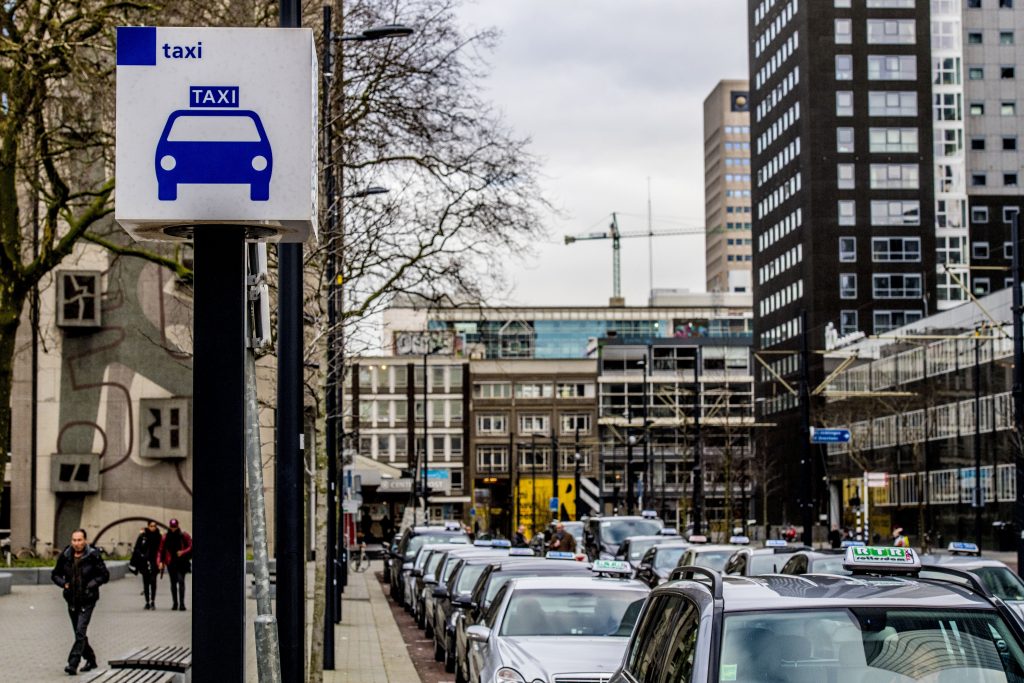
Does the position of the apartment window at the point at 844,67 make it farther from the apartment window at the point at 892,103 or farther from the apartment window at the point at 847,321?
the apartment window at the point at 847,321

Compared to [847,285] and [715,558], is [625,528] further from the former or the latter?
[847,285]

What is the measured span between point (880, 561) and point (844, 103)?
107555mm

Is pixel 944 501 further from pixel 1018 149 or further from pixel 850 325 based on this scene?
pixel 1018 149

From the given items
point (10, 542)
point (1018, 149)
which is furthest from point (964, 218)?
point (10, 542)

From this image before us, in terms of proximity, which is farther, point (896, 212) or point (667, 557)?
point (896, 212)

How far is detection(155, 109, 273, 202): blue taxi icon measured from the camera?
6.89 meters

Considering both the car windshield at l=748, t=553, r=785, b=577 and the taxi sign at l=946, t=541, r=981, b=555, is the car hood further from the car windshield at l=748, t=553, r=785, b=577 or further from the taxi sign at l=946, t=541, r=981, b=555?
the car windshield at l=748, t=553, r=785, b=577

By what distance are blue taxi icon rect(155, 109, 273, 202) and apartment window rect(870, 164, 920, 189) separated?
4300 inches

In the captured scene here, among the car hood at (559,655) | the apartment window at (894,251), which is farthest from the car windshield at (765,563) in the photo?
the apartment window at (894,251)

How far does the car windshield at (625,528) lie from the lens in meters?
40.2

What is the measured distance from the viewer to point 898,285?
11212 cm

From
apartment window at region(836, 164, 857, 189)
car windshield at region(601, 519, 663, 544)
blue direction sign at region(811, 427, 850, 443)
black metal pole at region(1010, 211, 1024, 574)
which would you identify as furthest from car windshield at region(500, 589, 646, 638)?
apartment window at region(836, 164, 857, 189)

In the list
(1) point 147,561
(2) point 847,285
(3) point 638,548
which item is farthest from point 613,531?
(2) point 847,285

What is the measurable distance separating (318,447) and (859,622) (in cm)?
1322
